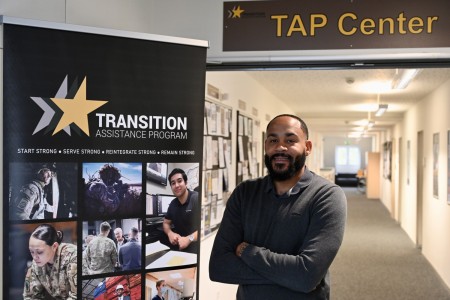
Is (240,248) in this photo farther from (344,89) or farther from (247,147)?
(344,89)

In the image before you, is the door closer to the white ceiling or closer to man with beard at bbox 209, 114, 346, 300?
the white ceiling

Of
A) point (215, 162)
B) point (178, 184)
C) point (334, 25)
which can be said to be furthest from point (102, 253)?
point (215, 162)

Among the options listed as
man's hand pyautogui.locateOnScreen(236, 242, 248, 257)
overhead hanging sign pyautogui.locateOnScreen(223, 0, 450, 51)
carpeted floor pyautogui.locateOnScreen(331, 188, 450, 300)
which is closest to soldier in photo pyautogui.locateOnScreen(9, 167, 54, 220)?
man's hand pyautogui.locateOnScreen(236, 242, 248, 257)

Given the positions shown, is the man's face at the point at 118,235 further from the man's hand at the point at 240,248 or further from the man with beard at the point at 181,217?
the man's hand at the point at 240,248

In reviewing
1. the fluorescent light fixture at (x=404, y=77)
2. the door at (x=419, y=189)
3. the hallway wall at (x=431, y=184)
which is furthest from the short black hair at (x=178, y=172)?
the door at (x=419, y=189)

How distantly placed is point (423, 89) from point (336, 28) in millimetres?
5112

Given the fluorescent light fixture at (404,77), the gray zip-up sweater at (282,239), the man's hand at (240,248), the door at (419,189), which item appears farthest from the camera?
the door at (419,189)

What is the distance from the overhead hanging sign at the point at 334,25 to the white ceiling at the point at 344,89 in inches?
82.3

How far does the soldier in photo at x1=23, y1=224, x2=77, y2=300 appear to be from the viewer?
1.80 meters

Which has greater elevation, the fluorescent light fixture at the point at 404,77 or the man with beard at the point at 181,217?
the fluorescent light fixture at the point at 404,77

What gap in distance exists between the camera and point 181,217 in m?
2.12

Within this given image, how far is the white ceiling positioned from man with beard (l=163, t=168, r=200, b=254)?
2637 millimetres

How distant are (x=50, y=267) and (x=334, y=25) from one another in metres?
1.73

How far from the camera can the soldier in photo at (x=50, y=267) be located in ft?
5.91
